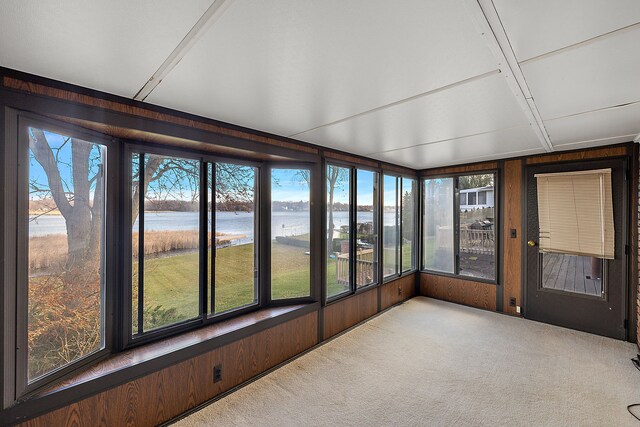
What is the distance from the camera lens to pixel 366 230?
406 centimetres

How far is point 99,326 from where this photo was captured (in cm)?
197

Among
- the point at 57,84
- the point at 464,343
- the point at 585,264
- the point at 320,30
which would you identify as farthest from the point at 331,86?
the point at 585,264

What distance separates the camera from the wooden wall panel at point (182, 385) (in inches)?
66.9

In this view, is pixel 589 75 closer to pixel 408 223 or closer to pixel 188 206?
pixel 188 206

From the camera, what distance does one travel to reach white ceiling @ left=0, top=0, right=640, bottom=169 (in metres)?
1.03

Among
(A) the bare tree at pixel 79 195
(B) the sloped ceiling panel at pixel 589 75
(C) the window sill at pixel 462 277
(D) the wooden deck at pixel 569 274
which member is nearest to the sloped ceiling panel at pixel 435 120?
(B) the sloped ceiling panel at pixel 589 75

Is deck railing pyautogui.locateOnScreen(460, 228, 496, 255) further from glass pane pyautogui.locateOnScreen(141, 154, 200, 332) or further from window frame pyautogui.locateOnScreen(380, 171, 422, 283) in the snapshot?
glass pane pyautogui.locateOnScreen(141, 154, 200, 332)

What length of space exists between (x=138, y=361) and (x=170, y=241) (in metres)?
0.91

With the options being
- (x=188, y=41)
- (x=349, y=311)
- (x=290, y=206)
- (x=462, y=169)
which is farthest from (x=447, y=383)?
(x=462, y=169)

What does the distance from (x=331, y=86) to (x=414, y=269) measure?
13.9 feet

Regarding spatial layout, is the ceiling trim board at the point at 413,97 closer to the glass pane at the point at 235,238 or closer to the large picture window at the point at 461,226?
the glass pane at the point at 235,238

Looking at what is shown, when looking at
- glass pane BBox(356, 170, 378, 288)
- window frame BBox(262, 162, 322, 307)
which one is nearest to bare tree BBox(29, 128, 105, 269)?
window frame BBox(262, 162, 322, 307)

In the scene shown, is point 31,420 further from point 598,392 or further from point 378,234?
point 598,392

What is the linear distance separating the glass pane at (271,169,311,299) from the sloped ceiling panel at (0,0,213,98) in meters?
1.74
